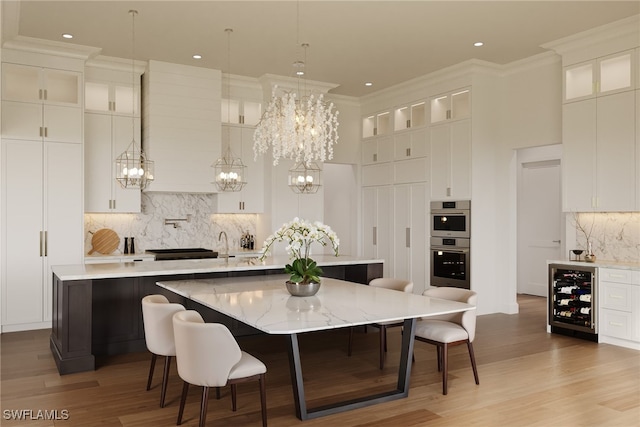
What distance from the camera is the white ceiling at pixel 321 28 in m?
5.25

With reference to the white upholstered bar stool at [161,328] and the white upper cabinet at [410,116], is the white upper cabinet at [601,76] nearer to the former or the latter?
the white upper cabinet at [410,116]

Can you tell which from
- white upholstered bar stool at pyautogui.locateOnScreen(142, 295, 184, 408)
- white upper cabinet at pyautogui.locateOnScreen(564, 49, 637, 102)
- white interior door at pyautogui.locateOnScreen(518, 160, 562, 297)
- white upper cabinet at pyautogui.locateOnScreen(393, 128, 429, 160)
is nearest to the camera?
white upholstered bar stool at pyautogui.locateOnScreen(142, 295, 184, 408)

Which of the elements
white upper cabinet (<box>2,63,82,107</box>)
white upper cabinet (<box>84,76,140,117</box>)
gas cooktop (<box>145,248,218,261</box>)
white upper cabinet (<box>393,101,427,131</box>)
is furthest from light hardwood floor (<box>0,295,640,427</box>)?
white upper cabinet (<box>393,101,427,131</box>)

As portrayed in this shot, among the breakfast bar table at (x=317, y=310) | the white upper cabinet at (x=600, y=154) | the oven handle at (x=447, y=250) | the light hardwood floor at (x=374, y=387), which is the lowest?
the light hardwood floor at (x=374, y=387)

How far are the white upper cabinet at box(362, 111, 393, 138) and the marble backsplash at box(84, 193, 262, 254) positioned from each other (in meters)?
2.47

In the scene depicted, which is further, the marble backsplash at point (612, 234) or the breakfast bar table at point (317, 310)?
the marble backsplash at point (612, 234)

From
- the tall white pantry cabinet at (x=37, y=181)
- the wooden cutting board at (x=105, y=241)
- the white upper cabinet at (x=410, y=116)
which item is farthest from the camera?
the white upper cabinet at (x=410, y=116)

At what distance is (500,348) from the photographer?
5531 mm

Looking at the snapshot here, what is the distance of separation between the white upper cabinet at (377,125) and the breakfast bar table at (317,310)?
459cm

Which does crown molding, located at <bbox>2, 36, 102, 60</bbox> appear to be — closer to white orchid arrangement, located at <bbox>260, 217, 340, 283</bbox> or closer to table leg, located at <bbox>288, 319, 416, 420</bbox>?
white orchid arrangement, located at <bbox>260, 217, 340, 283</bbox>

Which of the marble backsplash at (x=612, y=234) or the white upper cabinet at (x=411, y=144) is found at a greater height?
the white upper cabinet at (x=411, y=144)

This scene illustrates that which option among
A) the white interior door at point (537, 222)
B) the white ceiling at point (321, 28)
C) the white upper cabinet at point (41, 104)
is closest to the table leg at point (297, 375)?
the white ceiling at point (321, 28)

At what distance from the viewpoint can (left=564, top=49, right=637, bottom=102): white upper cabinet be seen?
5828 millimetres

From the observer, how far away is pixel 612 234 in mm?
6223
